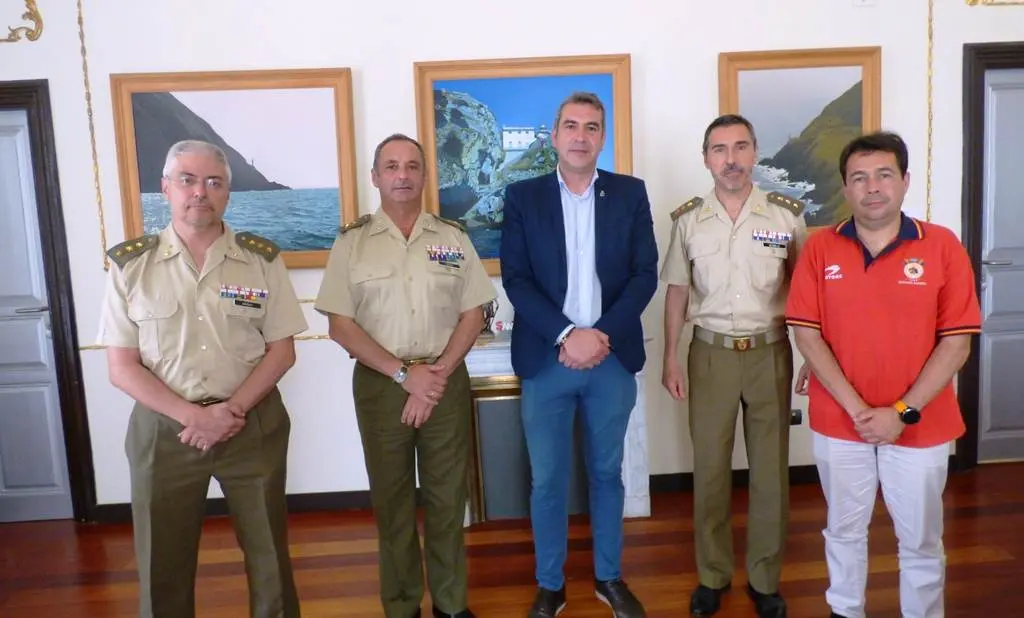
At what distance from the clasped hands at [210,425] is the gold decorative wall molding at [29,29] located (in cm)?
242

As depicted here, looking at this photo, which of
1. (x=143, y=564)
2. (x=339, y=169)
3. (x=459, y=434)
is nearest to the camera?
(x=143, y=564)

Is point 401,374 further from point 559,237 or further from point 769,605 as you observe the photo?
point 769,605

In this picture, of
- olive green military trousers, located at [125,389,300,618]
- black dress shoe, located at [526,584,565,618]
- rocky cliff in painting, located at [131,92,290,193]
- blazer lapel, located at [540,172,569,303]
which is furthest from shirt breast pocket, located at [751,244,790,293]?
rocky cliff in painting, located at [131,92,290,193]

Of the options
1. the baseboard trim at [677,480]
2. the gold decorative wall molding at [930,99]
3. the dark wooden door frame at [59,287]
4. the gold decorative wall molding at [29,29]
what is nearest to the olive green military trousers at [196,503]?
the dark wooden door frame at [59,287]

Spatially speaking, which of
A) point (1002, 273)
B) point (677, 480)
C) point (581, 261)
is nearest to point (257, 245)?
point (581, 261)

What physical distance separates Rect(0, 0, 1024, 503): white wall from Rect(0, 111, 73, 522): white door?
0.22 metres

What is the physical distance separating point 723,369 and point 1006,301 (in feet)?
7.49

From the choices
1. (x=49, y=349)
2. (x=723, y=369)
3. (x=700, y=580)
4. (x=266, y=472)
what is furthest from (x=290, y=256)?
(x=700, y=580)

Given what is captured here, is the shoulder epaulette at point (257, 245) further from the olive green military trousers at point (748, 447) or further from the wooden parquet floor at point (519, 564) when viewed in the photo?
the olive green military trousers at point (748, 447)

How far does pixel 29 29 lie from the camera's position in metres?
3.23

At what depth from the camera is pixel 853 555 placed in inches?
86.7

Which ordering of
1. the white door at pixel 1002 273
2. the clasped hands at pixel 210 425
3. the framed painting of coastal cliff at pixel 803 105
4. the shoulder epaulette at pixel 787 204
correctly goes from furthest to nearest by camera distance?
the white door at pixel 1002 273
the framed painting of coastal cliff at pixel 803 105
the shoulder epaulette at pixel 787 204
the clasped hands at pixel 210 425

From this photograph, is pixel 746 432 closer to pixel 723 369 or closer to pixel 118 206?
pixel 723 369

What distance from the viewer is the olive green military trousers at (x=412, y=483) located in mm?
2273
